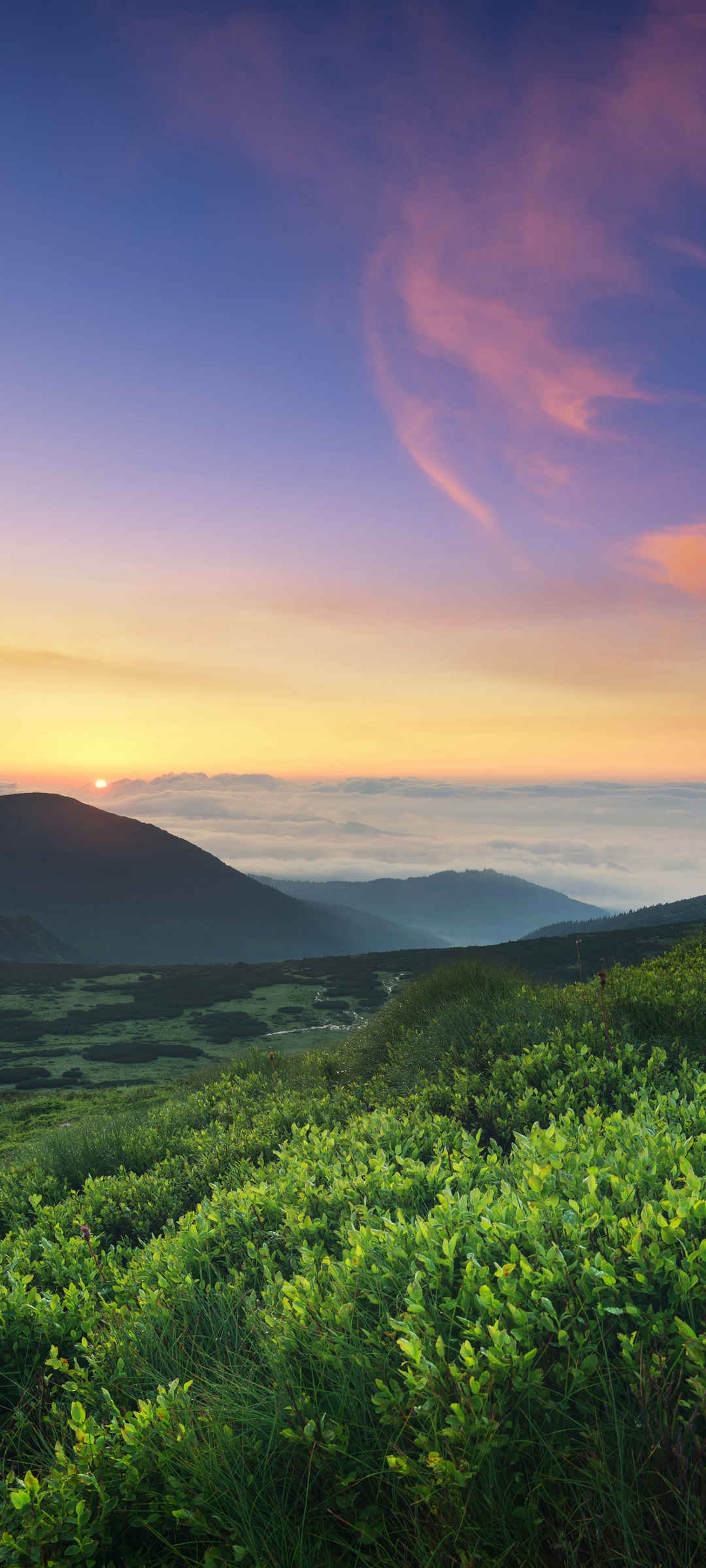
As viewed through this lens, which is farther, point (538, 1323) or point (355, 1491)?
point (538, 1323)

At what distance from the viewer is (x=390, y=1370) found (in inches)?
140

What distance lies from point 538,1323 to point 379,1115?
5.21 meters

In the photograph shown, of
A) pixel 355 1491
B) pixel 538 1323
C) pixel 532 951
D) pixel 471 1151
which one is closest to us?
pixel 355 1491

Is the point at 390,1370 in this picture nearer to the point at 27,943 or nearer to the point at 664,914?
the point at 664,914

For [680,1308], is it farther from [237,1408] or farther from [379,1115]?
[379,1115]

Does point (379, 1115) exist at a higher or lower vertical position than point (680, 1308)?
lower

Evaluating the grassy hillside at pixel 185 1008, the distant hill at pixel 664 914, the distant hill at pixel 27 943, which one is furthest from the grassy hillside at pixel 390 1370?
the distant hill at pixel 27 943

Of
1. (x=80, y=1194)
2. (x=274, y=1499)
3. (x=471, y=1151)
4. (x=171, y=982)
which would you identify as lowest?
(x=171, y=982)

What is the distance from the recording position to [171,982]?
65.0 metres

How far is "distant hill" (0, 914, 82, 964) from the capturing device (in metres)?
137

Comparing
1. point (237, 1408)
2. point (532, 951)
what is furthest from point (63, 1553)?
point (532, 951)

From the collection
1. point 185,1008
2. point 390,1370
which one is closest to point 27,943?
point 185,1008

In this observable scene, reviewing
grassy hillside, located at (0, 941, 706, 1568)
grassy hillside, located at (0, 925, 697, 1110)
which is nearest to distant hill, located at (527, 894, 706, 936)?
grassy hillside, located at (0, 925, 697, 1110)

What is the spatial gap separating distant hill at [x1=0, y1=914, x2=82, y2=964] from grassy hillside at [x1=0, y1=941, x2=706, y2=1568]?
140m
